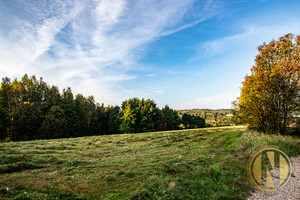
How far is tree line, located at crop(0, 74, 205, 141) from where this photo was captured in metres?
31.3

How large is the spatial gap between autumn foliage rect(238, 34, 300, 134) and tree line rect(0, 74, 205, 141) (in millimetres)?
35141

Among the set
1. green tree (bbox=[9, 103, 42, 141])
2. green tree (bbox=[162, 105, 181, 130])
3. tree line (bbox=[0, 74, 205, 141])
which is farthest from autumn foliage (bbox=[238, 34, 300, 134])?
green tree (bbox=[162, 105, 181, 130])

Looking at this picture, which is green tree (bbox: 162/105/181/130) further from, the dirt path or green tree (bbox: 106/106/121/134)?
the dirt path

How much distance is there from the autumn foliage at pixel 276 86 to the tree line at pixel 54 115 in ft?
115

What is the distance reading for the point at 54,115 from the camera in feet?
114

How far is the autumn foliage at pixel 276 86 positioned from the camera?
532 inches

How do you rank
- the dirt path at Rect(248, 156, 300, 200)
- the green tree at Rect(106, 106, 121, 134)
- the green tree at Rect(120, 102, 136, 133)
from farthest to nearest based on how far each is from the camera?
the green tree at Rect(106, 106, 121, 134) < the green tree at Rect(120, 102, 136, 133) < the dirt path at Rect(248, 156, 300, 200)

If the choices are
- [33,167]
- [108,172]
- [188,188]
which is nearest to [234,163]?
[188,188]

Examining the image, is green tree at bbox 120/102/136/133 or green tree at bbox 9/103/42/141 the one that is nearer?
green tree at bbox 9/103/42/141

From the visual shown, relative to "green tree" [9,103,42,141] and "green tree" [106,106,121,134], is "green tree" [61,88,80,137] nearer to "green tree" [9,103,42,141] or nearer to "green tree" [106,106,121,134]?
"green tree" [9,103,42,141]

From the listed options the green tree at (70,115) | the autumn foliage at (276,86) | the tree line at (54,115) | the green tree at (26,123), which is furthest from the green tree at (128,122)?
the autumn foliage at (276,86)

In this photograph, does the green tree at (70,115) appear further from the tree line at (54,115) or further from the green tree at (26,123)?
the green tree at (26,123)

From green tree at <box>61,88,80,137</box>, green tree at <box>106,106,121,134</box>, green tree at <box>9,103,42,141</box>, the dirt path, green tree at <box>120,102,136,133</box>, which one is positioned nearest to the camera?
the dirt path

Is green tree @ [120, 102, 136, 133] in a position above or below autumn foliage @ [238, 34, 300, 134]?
below
